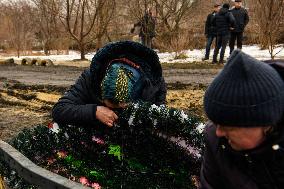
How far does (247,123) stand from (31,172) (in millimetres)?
1515

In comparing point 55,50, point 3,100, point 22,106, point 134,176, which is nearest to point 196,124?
point 134,176

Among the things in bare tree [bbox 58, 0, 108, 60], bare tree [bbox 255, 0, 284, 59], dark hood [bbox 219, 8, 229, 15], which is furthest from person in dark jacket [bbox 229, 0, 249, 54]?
bare tree [bbox 58, 0, 108, 60]

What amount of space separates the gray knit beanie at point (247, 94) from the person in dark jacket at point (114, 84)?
133 centimetres

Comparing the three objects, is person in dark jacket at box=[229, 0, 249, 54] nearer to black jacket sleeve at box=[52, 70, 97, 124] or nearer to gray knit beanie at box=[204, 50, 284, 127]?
black jacket sleeve at box=[52, 70, 97, 124]

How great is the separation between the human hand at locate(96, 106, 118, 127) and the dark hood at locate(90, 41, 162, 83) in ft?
0.62

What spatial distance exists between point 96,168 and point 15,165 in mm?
611

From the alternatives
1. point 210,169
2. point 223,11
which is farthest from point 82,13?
point 210,169

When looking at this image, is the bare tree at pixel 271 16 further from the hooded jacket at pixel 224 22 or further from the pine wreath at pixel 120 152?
the pine wreath at pixel 120 152

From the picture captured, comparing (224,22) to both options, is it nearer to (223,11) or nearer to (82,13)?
(223,11)

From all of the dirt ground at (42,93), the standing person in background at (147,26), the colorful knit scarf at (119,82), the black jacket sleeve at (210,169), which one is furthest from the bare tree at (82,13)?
the black jacket sleeve at (210,169)

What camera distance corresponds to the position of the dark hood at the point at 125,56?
338 centimetres

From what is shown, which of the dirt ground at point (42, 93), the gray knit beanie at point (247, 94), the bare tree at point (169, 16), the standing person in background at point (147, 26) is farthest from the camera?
the bare tree at point (169, 16)

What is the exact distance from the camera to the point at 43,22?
33719 mm

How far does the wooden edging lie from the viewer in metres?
2.71
